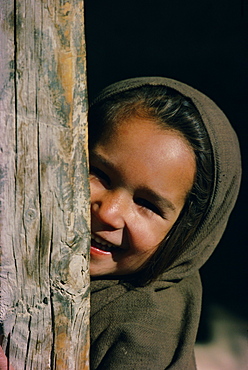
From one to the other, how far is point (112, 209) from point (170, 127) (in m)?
0.38

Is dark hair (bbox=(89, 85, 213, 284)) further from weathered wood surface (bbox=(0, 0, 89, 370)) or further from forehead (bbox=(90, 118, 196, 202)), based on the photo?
weathered wood surface (bbox=(0, 0, 89, 370))

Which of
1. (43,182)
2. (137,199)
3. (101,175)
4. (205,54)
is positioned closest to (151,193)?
(137,199)

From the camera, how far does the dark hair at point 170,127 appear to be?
1.89 meters

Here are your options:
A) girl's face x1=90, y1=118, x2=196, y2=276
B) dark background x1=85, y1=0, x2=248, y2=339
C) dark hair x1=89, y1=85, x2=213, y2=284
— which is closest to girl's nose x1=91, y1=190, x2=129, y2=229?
girl's face x1=90, y1=118, x2=196, y2=276

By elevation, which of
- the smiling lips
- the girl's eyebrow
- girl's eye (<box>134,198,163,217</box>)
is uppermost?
the girl's eyebrow

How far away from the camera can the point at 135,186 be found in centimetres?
178

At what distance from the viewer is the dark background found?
12.4 feet

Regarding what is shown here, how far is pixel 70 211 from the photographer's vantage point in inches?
46.3

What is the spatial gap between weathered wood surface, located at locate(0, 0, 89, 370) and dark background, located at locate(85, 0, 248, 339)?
2.62 meters

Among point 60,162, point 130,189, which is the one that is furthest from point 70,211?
point 130,189

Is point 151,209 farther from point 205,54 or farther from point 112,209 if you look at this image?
point 205,54

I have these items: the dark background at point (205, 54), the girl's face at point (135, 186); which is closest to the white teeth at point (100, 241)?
the girl's face at point (135, 186)

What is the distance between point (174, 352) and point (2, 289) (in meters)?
0.98

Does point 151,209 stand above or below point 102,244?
above
